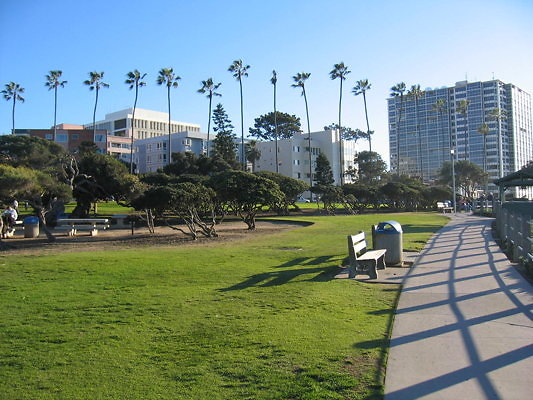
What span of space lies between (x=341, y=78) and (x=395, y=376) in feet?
264

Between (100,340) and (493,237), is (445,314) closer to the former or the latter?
(100,340)

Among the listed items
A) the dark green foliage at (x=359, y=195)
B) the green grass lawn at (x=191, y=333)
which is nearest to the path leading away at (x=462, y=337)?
the green grass lawn at (x=191, y=333)

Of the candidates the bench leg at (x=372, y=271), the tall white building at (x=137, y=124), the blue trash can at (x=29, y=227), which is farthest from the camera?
the tall white building at (x=137, y=124)

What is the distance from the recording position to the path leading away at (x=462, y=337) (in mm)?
3783

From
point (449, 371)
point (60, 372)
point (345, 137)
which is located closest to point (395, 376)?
point (449, 371)

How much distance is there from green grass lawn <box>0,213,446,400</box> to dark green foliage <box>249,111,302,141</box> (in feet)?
323

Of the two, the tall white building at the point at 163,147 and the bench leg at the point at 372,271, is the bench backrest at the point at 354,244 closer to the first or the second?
the bench leg at the point at 372,271

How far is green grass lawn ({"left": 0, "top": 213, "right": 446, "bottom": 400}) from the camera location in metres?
3.90

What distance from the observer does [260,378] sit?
4.00m

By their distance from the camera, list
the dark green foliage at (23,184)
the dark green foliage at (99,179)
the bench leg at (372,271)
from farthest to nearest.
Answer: the dark green foliage at (99,179), the dark green foliage at (23,184), the bench leg at (372,271)

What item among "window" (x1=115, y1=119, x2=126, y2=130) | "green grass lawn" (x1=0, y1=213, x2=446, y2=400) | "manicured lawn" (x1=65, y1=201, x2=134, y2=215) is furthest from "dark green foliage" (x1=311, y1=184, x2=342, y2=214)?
"window" (x1=115, y1=119, x2=126, y2=130)

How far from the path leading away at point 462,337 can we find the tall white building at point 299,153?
88466 millimetres

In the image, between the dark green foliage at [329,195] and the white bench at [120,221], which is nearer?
the white bench at [120,221]

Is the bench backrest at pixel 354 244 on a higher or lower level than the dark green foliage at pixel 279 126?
lower
